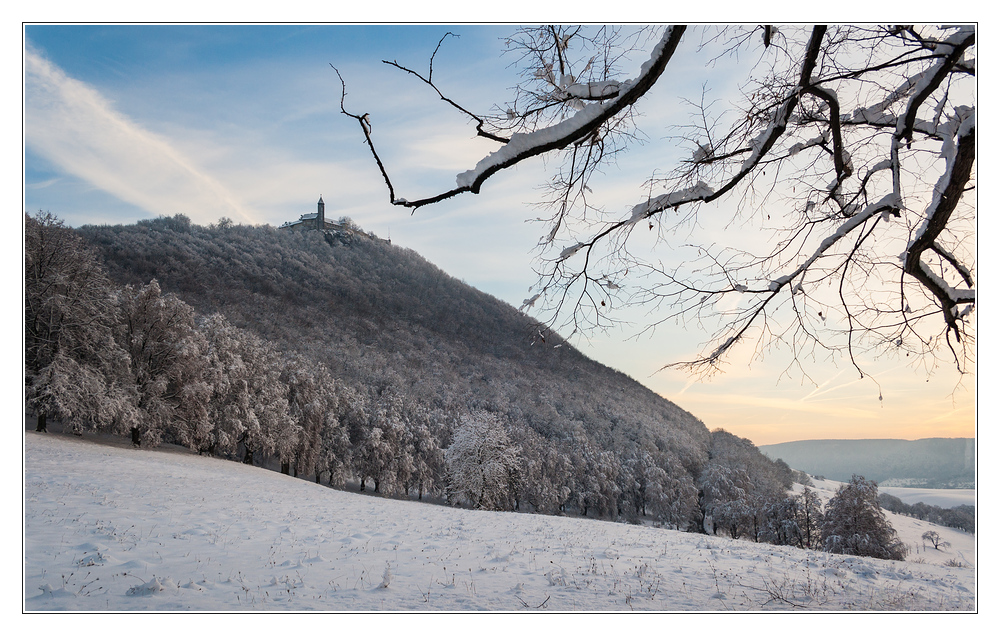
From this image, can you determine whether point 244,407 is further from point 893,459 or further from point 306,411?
point 893,459

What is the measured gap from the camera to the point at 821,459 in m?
6.34

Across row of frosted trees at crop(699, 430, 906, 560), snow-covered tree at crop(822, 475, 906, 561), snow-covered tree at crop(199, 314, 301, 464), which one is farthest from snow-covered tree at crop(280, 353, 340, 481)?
snow-covered tree at crop(822, 475, 906, 561)

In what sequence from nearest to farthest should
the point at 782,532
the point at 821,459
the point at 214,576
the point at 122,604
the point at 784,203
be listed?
the point at 784,203, the point at 122,604, the point at 214,576, the point at 821,459, the point at 782,532

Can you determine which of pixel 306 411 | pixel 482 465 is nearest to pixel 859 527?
pixel 482 465

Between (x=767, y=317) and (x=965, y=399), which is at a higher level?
(x=767, y=317)

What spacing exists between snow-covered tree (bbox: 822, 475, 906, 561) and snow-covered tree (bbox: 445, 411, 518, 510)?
42.0 ft

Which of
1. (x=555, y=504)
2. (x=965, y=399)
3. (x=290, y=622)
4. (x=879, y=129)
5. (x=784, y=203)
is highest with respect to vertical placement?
(x=879, y=129)

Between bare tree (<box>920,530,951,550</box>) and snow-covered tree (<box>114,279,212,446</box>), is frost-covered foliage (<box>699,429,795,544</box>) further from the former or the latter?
snow-covered tree (<box>114,279,212,446</box>)

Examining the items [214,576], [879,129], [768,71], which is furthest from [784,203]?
[214,576]

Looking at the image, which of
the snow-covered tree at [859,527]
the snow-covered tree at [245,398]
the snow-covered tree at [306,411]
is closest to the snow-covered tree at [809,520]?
the snow-covered tree at [859,527]

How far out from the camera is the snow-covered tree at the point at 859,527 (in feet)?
36.9

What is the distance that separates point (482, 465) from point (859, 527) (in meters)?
14.3

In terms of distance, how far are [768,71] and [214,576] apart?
609cm

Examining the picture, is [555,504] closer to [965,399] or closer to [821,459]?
[821,459]
